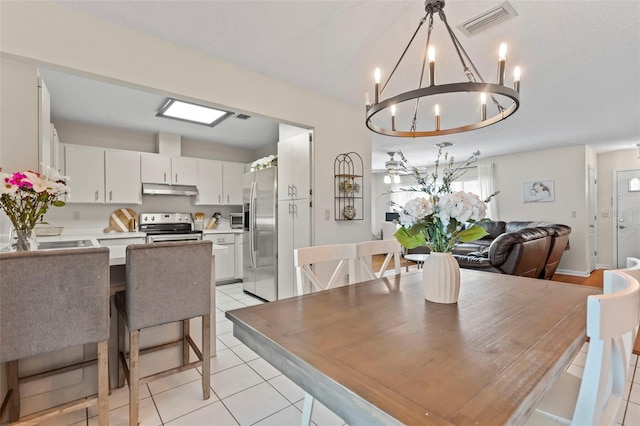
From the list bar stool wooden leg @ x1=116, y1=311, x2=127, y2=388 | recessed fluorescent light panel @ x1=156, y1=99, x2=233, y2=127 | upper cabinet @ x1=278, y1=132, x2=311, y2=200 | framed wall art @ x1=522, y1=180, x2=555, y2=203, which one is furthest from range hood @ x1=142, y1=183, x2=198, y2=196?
framed wall art @ x1=522, y1=180, x2=555, y2=203

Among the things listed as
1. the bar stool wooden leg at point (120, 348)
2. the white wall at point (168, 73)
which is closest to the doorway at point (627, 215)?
the white wall at point (168, 73)

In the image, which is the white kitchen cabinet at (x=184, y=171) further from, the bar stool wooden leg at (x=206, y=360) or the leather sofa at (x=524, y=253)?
the leather sofa at (x=524, y=253)

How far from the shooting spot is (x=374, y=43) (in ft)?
7.21

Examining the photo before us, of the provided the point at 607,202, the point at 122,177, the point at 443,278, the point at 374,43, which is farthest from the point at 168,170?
the point at 607,202

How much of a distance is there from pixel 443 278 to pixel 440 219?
26cm

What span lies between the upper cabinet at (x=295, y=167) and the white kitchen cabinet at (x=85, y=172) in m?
2.48

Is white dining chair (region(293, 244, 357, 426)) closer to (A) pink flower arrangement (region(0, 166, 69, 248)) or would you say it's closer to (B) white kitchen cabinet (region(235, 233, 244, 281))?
(A) pink flower arrangement (region(0, 166, 69, 248))

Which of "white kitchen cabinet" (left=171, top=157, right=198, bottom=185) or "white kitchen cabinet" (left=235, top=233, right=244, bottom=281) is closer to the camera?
"white kitchen cabinet" (left=171, top=157, right=198, bottom=185)

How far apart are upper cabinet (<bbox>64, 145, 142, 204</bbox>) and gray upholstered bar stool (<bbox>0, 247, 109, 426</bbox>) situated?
9.95ft

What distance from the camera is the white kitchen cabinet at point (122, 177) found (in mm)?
4105

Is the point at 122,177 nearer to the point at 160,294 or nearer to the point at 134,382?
the point at 160,294

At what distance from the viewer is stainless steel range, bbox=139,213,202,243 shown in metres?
4.20

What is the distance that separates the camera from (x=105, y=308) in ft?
4.85

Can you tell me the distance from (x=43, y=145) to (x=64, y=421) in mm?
1634
